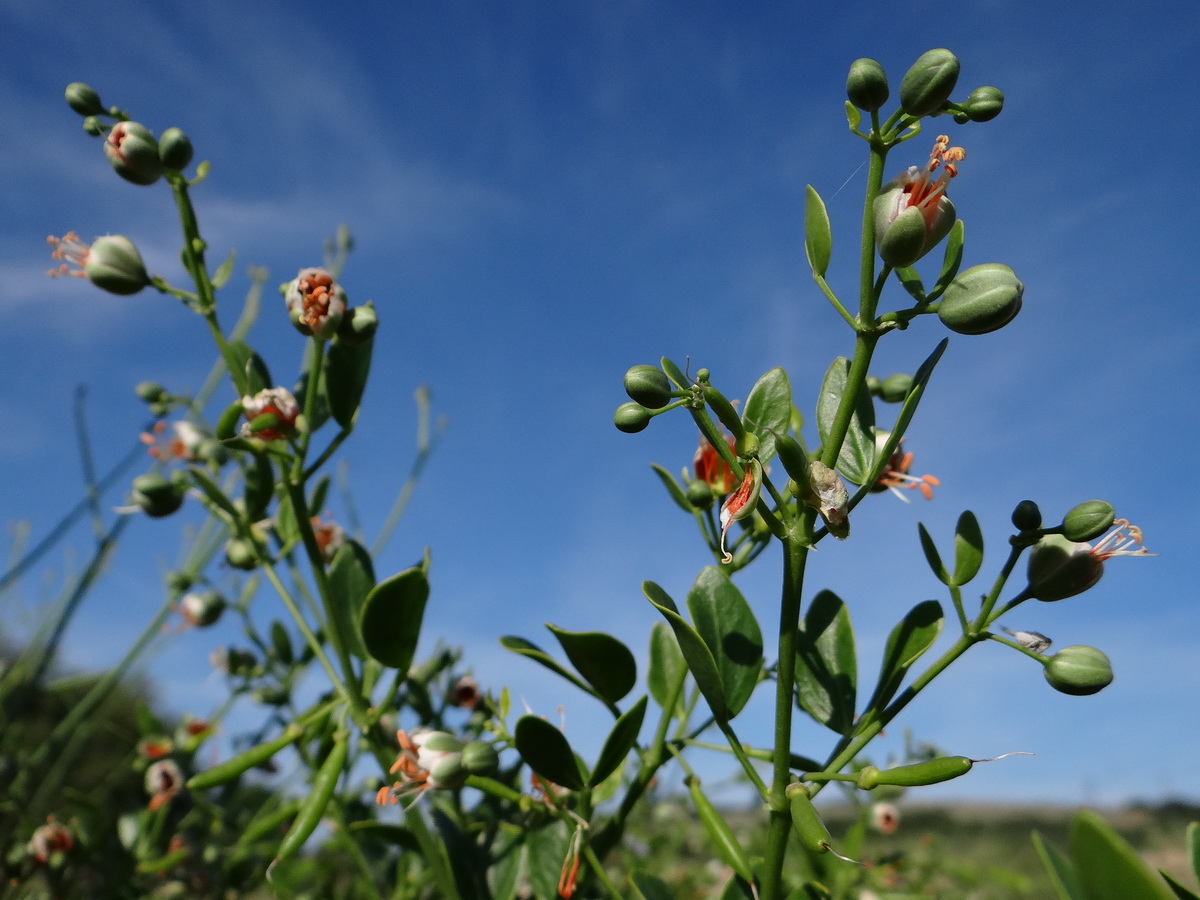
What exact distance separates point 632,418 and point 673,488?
0.22 meters

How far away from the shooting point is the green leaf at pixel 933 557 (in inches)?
25.3

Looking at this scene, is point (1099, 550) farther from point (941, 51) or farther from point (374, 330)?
point (374, 330)

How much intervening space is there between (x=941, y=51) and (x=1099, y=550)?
1.18ft

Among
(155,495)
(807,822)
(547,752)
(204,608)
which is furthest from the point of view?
(204,608)

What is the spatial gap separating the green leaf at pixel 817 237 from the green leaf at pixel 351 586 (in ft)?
1.65

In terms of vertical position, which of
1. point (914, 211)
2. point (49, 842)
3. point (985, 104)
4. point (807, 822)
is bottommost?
point (49, 842)

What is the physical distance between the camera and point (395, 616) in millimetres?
740

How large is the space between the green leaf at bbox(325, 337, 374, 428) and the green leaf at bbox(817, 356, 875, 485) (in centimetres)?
46

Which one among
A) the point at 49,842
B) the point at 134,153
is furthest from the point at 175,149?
the point at 49,842

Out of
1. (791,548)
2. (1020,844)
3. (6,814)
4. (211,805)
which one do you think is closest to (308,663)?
(211,805)

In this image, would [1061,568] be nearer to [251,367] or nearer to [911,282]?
[911,282]

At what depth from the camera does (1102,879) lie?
342mm

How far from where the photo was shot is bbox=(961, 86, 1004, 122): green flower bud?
1.94ft

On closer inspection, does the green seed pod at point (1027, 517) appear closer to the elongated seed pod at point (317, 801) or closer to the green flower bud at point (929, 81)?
the green flower bud at point (929, 81)
